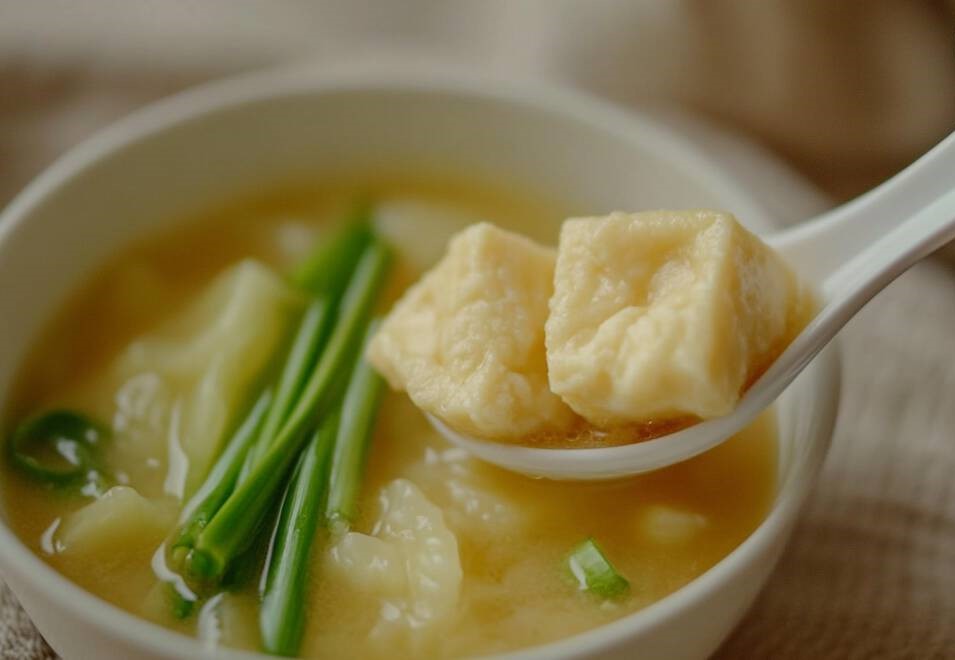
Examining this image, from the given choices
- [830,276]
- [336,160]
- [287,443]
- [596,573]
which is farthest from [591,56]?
[596,573]

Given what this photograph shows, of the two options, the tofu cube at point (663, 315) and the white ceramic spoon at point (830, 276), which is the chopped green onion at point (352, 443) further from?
the tofu cube at point (663, 315)

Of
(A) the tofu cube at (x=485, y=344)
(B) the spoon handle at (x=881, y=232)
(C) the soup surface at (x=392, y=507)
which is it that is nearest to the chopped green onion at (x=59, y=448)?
(C) the soup surface at (x=392, y=507)

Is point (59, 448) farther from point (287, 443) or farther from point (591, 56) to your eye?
point (591, 56)

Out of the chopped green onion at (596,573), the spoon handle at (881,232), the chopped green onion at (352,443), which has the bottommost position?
the chopped green onion at (596,573)

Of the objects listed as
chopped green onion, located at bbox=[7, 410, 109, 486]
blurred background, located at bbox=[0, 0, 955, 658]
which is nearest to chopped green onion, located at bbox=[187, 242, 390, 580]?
chopped green onion, located at bbox=[7, 410, 109, 486]

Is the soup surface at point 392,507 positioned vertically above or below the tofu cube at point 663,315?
below

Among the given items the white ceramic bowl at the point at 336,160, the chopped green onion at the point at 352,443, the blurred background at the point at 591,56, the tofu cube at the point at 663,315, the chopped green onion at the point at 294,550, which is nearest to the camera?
the tofu cube at the point at 663,315
